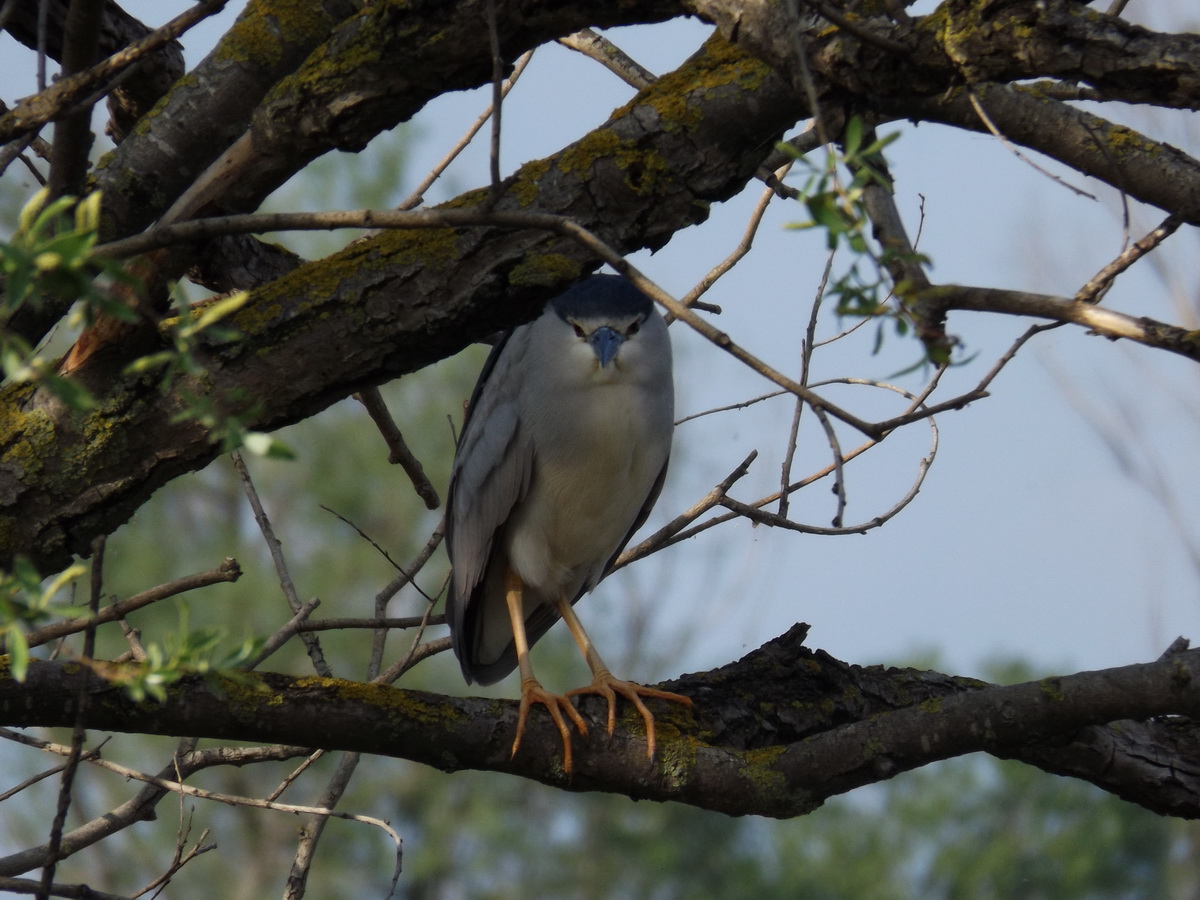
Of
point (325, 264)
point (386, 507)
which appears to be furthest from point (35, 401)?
point (386, 507)

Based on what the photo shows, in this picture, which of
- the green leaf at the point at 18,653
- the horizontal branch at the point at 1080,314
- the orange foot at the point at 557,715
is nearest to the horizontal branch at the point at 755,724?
the orange foot at the point at 557,715

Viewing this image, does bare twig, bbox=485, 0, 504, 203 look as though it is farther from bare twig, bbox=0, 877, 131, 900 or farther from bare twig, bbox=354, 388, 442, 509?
bare twig, bbox=354, 388, 442, 509

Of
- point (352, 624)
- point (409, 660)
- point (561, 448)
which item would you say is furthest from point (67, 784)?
point (561, 448)

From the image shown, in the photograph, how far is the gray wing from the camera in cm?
368

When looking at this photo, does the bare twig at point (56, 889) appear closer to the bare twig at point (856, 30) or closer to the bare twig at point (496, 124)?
the bare twig at point (496, 124)

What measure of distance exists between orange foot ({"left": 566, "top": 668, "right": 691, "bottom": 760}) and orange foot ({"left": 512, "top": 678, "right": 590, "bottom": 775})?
3 centimetres

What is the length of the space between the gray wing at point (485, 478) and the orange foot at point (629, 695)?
2.06 feet

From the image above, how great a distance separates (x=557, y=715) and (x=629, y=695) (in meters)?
0.43

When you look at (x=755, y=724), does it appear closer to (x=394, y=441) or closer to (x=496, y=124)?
(x=394, y=441)

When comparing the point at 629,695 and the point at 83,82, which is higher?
the point at 83,82

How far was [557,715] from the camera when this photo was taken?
2.64 meters

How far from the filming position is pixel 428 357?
8.38 feet

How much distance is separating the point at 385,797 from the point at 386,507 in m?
3.48

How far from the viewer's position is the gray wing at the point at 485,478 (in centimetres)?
368
